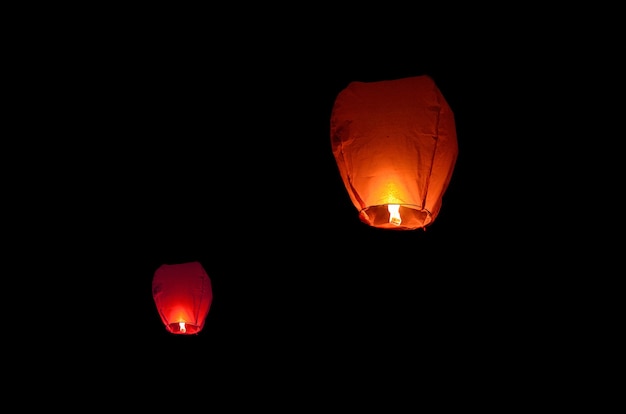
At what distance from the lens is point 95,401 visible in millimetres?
5613

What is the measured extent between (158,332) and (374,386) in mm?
3003

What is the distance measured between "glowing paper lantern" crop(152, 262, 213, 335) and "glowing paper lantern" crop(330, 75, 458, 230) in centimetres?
211

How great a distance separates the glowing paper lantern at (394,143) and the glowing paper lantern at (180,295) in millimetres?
2105

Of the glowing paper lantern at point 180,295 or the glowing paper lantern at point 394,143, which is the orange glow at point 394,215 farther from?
the glowing paper lantern at point 180,295

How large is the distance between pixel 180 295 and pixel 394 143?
236 cm

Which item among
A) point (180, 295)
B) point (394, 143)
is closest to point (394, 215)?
point (394, 143)

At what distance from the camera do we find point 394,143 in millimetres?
1777

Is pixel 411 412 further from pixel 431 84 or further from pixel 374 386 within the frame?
pixel 431 84

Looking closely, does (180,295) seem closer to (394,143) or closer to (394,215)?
(394,215)

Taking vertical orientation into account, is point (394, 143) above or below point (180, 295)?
above

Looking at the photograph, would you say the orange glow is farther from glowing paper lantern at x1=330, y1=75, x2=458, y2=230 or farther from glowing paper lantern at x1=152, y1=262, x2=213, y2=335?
glowing paper lantern at x1=152, y1=262, x2=213, y2=335

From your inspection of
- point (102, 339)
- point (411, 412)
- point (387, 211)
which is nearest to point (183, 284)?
point (411, 412)

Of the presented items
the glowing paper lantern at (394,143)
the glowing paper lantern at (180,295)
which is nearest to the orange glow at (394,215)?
the glowing paper lantern at (394,143)

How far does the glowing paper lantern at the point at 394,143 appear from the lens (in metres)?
1.78
